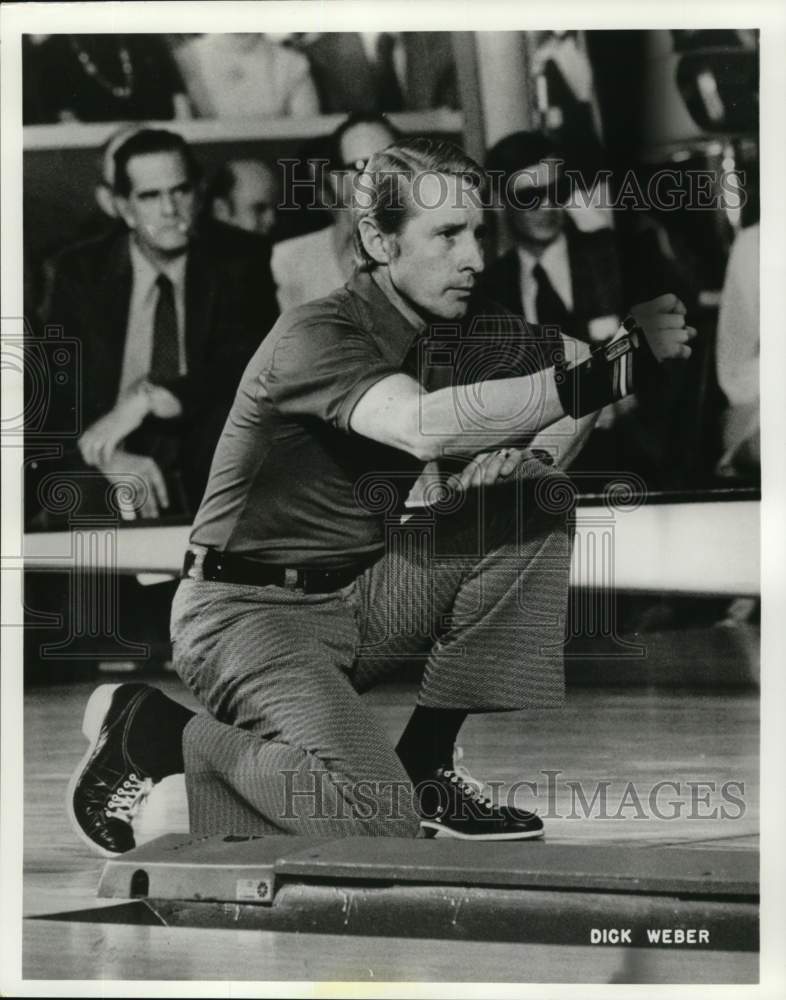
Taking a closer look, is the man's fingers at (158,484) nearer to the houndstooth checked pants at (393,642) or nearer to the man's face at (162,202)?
the houndstooth checked pants at (393,642)

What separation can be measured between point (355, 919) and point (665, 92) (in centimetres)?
212

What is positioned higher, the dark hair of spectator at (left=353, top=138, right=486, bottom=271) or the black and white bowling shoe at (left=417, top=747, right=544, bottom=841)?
Answer: the dark hair of spectator at (left=353, top=138, right=486, bottom=271)

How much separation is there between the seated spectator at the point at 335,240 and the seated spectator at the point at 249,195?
77 millimetres

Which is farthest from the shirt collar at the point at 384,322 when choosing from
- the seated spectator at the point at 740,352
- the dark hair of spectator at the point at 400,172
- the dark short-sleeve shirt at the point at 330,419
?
the seated spectator at the point at 740,352

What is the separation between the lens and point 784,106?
3.00 metres

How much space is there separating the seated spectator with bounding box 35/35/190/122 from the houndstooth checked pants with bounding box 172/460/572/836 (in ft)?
3.95

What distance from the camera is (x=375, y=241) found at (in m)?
3.01

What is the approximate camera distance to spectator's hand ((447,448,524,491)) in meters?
2.97

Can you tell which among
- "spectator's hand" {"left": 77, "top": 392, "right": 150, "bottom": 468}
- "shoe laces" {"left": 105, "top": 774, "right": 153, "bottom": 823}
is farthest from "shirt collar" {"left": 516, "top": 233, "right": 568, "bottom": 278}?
"shoe laces" {"left": 105, "top": 774, "right": 153, "bottom": 823}

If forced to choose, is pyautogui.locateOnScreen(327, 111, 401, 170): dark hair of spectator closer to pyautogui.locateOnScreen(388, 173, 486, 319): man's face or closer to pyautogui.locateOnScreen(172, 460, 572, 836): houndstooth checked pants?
pyautogui.locateOnScreen(388, 173, 486, 319): man's face

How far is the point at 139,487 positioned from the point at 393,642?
0.74m

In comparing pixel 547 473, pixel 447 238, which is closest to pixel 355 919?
pixel 547 473

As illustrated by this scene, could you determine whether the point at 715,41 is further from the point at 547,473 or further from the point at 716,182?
the point at 547,473

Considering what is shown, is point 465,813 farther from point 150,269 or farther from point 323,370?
point 150,269
